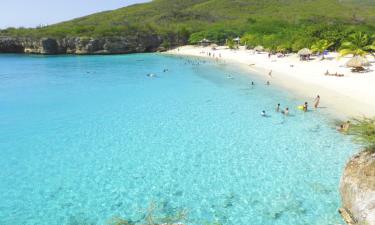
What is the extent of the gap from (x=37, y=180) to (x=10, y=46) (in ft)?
287

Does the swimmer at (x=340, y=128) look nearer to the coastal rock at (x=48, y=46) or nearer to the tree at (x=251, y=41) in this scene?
the tree at (x=251, y=41)

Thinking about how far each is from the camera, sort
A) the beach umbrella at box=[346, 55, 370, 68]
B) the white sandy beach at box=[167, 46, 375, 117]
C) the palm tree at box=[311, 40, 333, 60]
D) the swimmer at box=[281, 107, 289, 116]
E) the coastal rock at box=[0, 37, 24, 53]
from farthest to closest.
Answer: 1. the coastal rock at box=[0, 37, 24, 53]
2. the palm tree at box=[311, 40, 333, 60]
3. the beach umbrella at box=[346, 55, 370, 68]
4. the white sandy beach at box=[167, 46, 375, 117]
5. the swimmer at box=[281, 107, 289, 116]

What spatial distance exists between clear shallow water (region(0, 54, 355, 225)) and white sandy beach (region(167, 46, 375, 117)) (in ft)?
8.82

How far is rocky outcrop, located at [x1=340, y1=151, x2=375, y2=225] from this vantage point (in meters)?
7.23

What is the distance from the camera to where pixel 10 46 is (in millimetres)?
86188

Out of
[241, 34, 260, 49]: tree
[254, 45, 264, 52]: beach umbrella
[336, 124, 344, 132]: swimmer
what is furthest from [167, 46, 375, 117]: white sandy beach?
[241, 34, 260, 49]: tree

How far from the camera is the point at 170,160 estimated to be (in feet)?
48.4

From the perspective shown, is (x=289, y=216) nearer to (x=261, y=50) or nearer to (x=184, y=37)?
(x=261, y=50)

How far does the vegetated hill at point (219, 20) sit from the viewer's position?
3145 inches

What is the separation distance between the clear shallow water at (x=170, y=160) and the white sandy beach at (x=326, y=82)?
2.69 m

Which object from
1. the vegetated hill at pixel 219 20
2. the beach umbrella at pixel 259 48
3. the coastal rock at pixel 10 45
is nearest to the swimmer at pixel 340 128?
the vegetated hill at pixel 219 20

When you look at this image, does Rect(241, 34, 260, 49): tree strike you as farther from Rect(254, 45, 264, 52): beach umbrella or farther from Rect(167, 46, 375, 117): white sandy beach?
Rect(167, 46, 375, 117): white sandy beach

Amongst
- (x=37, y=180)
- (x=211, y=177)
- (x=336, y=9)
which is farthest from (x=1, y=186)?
(x=336, y=9)

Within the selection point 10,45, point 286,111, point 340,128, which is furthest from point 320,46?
point 10,45
